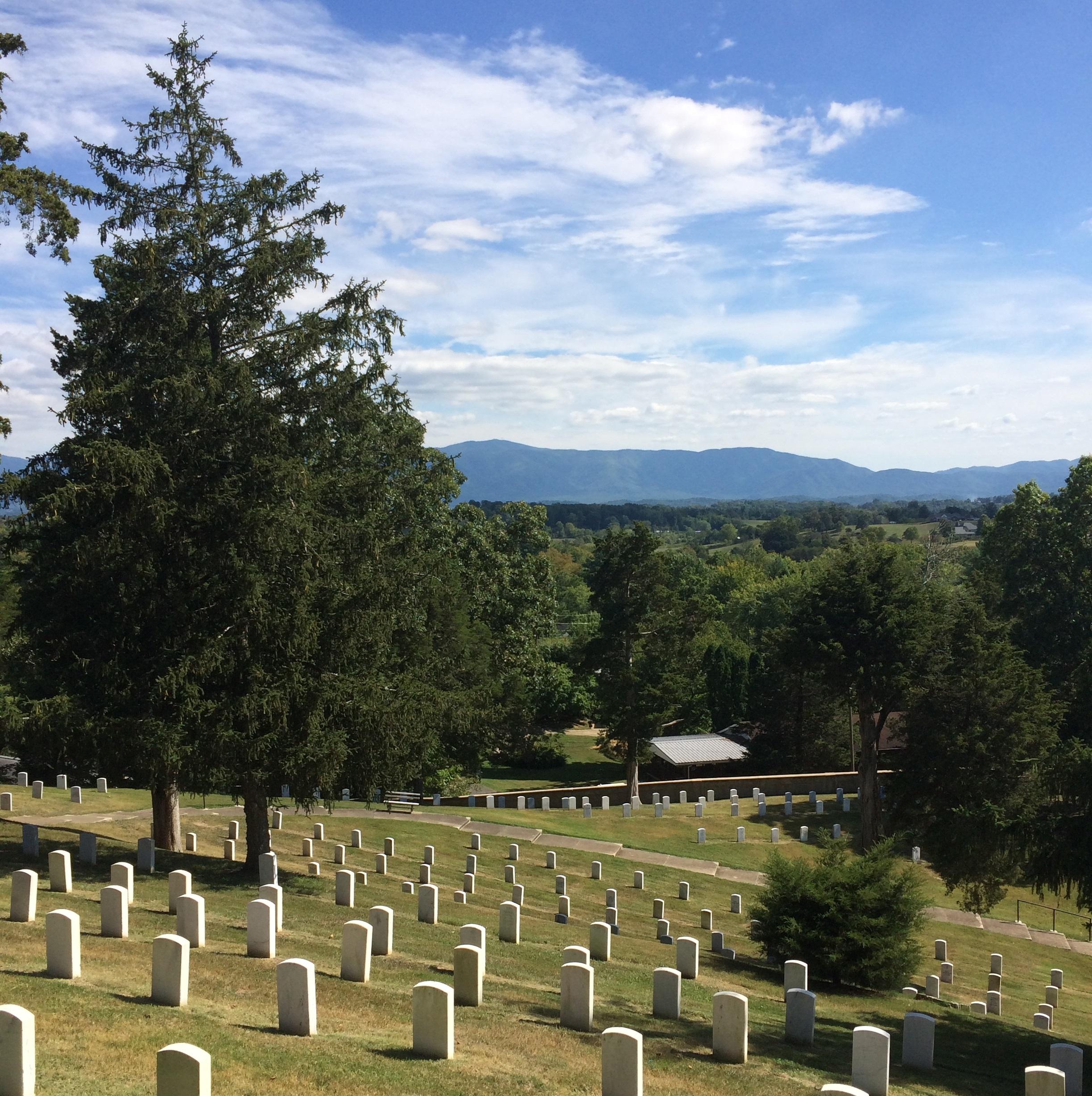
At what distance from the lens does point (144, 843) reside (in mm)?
17156

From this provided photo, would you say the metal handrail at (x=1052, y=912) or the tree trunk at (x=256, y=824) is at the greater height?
the tree trunk at (x=256, y=824)

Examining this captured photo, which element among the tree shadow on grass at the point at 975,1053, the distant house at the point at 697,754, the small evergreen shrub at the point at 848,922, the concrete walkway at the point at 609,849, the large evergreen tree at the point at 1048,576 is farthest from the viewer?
the distant house at the point at 697,754

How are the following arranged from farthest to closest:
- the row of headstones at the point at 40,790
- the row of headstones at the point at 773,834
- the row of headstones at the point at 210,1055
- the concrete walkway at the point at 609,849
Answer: the row of headstones at the point at 773,834 < the concrete walkway at the point at 609,849 < the row of headstones at the point at 40,790 < the row of headstones at the point at 210,1055

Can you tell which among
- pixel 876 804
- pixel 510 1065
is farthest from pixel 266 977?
pixel 876 804

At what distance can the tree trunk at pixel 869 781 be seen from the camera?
3406cm

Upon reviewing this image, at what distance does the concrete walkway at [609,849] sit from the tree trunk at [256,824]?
22.9ft

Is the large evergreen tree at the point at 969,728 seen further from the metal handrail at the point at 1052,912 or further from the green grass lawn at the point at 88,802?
the green grass lawn at the point at 88,802

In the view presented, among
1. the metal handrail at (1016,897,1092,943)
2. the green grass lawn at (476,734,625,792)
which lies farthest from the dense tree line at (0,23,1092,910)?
the green grass lawn at (476,734,625,792)

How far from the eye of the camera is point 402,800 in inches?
1437

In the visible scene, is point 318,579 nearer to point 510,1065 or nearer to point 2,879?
point 2,879

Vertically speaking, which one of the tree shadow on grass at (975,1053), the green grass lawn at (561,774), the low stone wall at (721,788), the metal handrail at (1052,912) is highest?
the tree shadow on grass at (975,1053)

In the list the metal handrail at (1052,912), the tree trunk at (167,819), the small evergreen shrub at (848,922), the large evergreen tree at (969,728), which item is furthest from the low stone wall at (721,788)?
the small evergreen shrub at (848,922)

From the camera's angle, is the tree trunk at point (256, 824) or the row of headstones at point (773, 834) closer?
the tree trunk at point (256, 824)

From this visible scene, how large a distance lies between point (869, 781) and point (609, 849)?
33.1 feet
